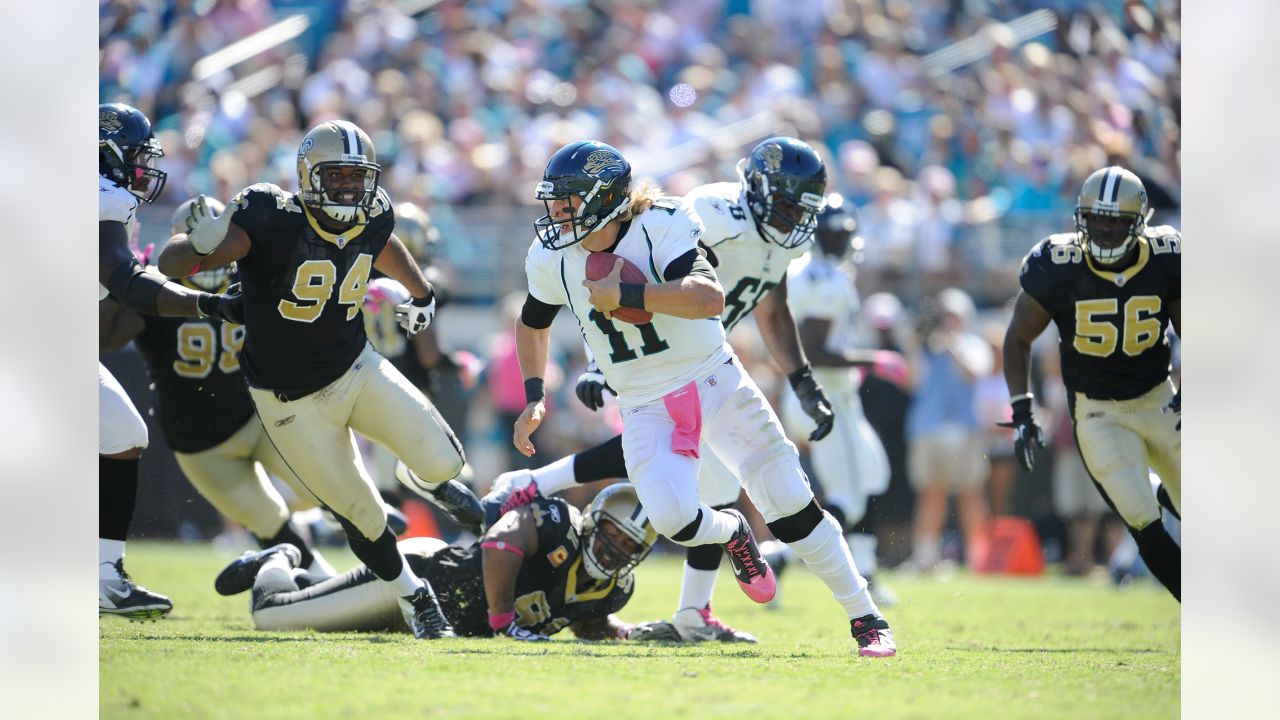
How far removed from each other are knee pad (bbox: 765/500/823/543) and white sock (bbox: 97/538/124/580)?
277 cm

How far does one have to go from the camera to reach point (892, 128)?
13.4m

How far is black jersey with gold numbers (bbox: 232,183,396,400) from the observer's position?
18.2 ft

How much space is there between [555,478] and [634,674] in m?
1.52

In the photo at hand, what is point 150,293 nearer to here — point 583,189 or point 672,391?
point 583,189

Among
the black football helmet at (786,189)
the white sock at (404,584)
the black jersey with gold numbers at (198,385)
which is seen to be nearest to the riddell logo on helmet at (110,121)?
the black jersey with gold numbers at (198,385)

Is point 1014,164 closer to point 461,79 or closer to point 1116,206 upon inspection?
point 461,79

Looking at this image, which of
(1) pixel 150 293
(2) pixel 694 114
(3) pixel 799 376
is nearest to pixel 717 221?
(3) pixel 799 376

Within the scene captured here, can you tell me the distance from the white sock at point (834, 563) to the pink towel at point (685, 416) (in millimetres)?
523

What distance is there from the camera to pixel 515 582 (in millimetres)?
5789

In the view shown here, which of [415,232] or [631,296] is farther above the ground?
[415,232]

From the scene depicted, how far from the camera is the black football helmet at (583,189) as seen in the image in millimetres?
5168

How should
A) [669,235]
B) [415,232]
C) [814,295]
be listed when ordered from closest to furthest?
[669,235], [415,232], [814,295]

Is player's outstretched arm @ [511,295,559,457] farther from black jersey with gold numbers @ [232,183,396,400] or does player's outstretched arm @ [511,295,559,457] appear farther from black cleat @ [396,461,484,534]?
black cleat @ [396,461,484,534]

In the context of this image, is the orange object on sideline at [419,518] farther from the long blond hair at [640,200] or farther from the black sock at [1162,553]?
the black sock at [1162,553]
